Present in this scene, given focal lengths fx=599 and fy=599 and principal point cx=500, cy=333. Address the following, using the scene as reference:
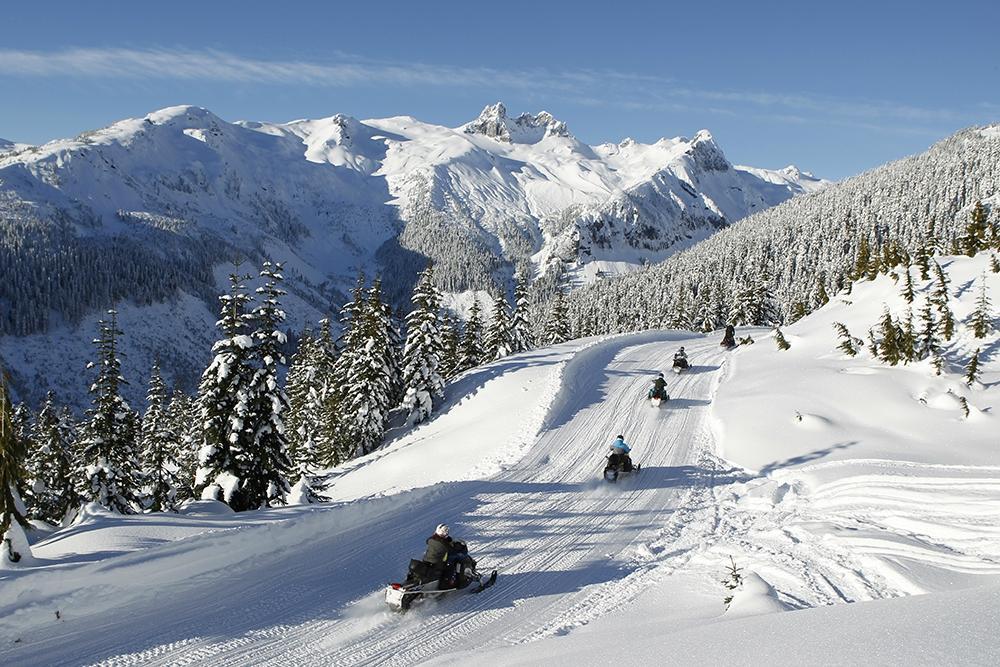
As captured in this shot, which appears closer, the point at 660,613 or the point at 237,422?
the point at 660,613

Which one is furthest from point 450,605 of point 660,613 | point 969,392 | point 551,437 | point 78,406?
point 78,406

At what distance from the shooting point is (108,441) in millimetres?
23766

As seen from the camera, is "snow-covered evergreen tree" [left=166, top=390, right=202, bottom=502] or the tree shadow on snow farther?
"snow-covered evergreen tree" [left=166, top=390, right=202, bottom=502]

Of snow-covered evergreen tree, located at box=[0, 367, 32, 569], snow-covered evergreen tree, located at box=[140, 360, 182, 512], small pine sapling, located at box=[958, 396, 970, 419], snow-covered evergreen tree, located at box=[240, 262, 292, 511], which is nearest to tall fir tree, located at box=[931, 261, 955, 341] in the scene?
small pine sapling, located at box=[958, 396, 970, 419]

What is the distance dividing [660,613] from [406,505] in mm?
7243

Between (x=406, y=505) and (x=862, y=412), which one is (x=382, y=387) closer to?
(x=406, y=505)

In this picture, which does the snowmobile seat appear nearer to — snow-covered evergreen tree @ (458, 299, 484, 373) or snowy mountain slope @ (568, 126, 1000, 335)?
snow-covered evergreen tree @ (458, 299, 484, 373)

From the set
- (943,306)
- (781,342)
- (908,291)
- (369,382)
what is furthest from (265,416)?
(908,291)

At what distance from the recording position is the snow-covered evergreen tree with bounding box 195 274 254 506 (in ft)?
69.7

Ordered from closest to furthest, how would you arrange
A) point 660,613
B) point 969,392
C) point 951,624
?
1. point 951,624
2. point 660,613
3. point 969,392

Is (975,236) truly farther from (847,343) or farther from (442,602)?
(442,602)

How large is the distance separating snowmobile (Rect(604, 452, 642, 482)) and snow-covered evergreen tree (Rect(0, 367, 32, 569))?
1305 centimetres

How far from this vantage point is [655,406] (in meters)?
25.9

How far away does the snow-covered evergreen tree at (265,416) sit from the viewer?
21.6 meters
